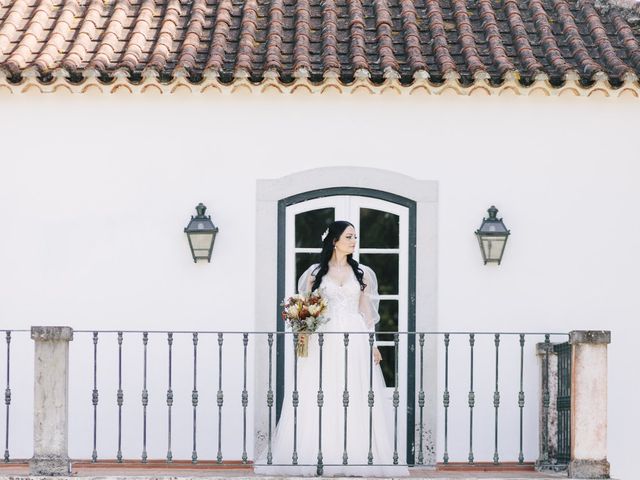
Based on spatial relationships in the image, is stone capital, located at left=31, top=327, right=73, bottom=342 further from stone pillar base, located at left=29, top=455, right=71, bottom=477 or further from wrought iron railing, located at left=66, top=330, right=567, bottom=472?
wrought iron railing, located at left=66, top=330, right=567, bottom=472

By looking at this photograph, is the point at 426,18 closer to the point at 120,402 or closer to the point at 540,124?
the point at 540,124

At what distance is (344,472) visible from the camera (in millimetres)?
10922

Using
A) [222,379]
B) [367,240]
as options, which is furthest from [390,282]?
[222,379]

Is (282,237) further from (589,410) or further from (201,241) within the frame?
(589,410)

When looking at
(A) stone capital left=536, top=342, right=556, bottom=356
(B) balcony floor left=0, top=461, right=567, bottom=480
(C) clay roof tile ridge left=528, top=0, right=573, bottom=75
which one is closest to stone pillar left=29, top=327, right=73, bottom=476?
(B) balcony floor left=0, top=461, right=567, bottom=480

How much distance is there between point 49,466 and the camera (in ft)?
34.8

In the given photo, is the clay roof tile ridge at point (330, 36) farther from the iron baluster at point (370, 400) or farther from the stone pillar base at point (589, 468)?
the stone pillar base at point (589, 468)

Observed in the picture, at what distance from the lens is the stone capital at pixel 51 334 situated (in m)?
10.6

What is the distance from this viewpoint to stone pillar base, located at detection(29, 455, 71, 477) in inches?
417

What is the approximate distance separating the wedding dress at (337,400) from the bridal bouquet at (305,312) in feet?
0.74

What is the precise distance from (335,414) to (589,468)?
195cm

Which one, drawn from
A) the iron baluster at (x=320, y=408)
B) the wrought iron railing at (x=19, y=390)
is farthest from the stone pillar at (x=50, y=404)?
the iron baluster at (x=320, y=408)

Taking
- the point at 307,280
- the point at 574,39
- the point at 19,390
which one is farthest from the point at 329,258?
the point at 574,39

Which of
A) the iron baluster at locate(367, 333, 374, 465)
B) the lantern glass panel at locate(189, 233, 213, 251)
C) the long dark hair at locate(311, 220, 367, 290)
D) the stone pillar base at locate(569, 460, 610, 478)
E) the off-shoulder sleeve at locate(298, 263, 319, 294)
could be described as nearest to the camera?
the stone pillar base at locate(569, 460, 610, 478)
